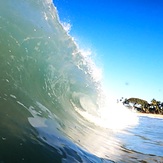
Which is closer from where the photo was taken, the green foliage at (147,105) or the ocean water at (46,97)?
the ocean water at (46,97)

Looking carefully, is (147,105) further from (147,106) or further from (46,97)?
(46,97)

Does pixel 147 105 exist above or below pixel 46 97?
above

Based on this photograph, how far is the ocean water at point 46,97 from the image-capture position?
3779 millimetres

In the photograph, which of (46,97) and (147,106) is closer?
(46,97)

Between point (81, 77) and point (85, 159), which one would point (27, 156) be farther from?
point (81, 77)

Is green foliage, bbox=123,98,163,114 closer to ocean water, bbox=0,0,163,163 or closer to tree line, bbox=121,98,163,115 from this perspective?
tree line, bbox=121,98,163,115

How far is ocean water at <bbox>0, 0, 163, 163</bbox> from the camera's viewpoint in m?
3.78

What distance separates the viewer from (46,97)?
25.6 ft

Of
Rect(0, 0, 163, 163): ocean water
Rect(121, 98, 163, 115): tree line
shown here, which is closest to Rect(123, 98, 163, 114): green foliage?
Rect(121, 98, 163, 115): tree line

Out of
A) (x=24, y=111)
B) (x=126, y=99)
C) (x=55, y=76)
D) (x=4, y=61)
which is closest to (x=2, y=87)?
(x=24, y=111)

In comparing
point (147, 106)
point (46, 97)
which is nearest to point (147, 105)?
point (147, 106)

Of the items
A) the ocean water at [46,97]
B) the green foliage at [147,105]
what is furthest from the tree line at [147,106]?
the ocean water at [46,97]

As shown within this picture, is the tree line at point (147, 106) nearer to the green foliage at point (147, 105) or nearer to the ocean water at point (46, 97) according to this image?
the green foliage at point (147, 105)

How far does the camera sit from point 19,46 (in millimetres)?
7500
